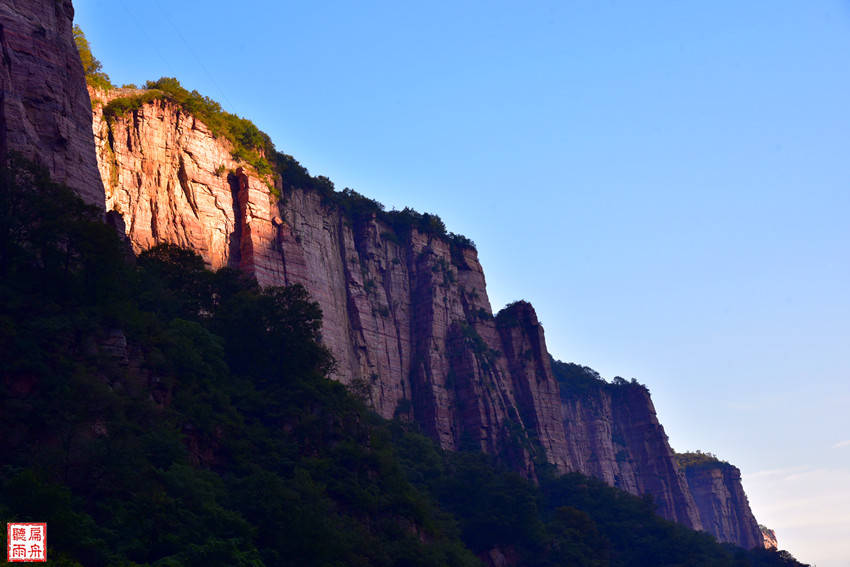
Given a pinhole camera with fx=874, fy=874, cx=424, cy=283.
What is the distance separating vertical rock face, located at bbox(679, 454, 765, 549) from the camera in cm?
15012

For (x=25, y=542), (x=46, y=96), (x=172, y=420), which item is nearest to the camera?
(x=25, y=542)

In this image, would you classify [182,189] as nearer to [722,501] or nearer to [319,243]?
[319,243]

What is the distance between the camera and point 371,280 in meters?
83.1

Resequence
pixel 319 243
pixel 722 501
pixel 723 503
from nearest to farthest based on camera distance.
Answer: pixel 319 243 < pixel 722 501 < pixel 723 503

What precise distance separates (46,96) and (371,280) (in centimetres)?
4272

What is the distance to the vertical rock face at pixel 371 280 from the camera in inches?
2411

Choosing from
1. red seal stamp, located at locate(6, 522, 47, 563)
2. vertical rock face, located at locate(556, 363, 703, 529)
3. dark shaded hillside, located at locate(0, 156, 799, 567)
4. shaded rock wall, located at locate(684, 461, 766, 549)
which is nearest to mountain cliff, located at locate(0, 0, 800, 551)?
vertical rock face, located at locate(556, 363, 703, 529)

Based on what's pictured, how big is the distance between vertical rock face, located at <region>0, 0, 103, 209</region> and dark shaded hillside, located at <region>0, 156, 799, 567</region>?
365 centimetres

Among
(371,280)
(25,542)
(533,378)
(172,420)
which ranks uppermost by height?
(371,280)

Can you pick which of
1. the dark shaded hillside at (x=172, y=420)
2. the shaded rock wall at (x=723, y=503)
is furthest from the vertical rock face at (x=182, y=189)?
the shaded rock wall at (x=723, y=503)

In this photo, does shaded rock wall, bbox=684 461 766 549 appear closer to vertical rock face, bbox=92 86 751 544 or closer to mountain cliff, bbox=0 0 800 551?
mountain cliff, bbox=0 0 800 551

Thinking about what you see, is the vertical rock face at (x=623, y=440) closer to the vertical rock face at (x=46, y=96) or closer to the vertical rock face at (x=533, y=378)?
the vertical rock face at (x=533, y=378)

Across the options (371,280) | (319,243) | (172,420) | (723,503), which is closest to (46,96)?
(172,420)

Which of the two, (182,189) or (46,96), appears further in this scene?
(182,189)
